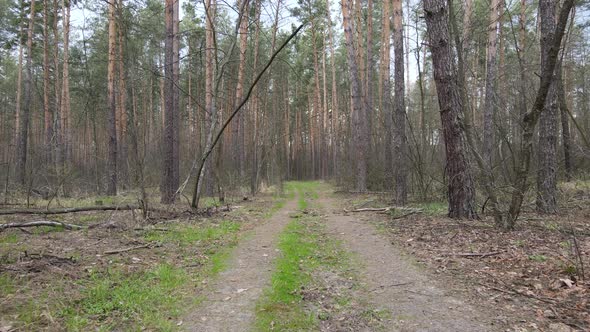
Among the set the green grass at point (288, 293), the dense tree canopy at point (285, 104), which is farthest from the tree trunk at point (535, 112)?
the green grass at point (288, 293)

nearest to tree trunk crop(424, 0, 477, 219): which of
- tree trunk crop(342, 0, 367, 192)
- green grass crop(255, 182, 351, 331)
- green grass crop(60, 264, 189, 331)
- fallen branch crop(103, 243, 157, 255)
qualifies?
green grass crop(255, 182, 351, 331)

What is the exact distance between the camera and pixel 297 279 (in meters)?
4.75

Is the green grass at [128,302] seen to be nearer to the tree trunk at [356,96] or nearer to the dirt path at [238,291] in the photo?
the dirt path at [238,291]

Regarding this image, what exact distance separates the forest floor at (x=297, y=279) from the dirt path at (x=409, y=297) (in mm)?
18

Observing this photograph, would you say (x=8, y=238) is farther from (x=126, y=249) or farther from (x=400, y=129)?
(x=400, y=129)

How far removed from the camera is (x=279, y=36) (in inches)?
921

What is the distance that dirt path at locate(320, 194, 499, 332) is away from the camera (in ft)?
10.8

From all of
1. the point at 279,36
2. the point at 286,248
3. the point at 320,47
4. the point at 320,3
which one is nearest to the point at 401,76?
the point at 286,248

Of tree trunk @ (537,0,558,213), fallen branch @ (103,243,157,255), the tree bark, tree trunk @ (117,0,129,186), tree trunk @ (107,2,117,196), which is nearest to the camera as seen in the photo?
fallen branch @ (103,243,157,255)

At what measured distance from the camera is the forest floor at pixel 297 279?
11.1ft

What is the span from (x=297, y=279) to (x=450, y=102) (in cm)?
520

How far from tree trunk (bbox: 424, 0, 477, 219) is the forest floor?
2.86 feet

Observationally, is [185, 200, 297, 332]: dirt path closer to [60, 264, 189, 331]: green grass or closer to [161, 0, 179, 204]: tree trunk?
[60, 264, 189, 331]: green grass

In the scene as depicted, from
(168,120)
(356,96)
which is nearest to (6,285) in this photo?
(168,120)
